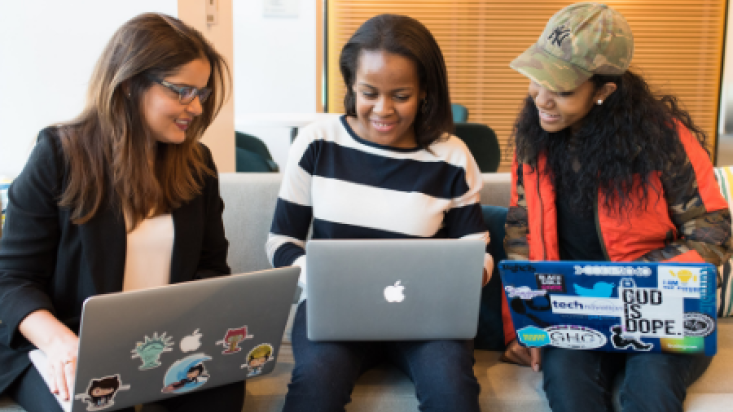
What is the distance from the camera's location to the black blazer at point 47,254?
1.21 meters

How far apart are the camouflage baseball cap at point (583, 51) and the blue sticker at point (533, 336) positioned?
546 millimetres

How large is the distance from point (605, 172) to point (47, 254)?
125 centimetres

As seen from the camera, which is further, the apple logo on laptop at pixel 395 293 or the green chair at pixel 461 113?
the green chair at pixel 461 113

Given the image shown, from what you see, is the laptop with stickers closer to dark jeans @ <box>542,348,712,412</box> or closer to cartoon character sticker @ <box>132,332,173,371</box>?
cartoon character sticker @ <box>132,332,173,371</box>

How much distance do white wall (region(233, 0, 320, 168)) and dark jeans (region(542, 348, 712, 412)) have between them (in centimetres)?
383

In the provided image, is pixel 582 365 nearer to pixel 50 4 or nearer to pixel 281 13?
pixel 50 4

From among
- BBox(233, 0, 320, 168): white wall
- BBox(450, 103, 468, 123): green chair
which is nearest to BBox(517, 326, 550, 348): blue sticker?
BBox(450, 103, 468, 123): green chair

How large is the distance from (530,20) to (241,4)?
2.31 m

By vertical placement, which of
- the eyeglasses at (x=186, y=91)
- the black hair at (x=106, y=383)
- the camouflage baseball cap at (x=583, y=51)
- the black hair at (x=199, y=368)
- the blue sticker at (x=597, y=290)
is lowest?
the black hair at (x=199, y=368)

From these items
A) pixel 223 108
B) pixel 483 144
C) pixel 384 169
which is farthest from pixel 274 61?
pixel 384 169

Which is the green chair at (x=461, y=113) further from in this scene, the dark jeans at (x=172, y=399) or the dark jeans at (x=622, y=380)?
the dark jeans at (x=172, y=399)

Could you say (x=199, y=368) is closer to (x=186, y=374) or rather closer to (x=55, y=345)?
(x=186, y=374)

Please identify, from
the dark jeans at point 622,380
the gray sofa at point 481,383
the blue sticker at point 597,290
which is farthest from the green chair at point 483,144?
the blue sticker at point 597,290

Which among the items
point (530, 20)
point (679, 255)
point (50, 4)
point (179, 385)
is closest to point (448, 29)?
point (530, 20)
